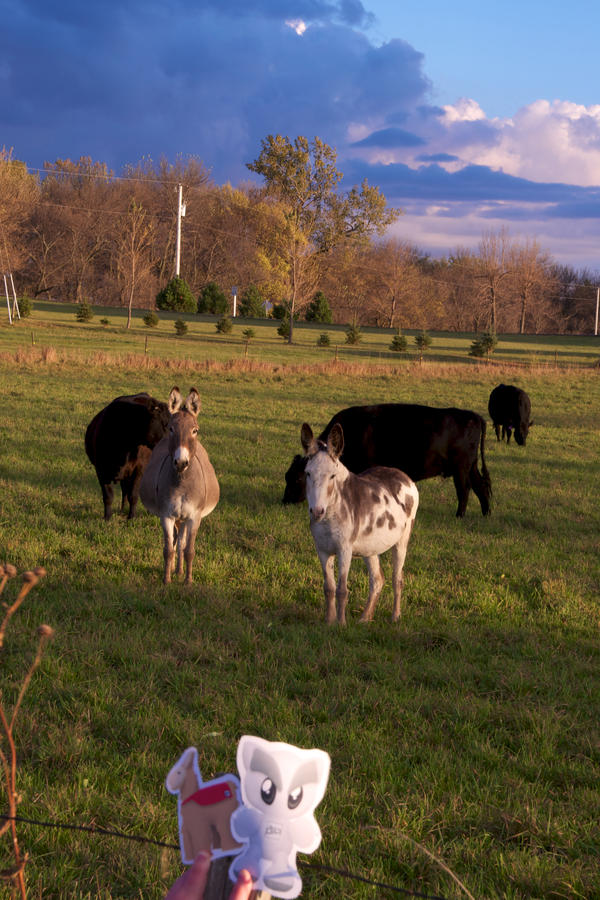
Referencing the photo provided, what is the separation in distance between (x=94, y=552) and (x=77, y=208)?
269ft

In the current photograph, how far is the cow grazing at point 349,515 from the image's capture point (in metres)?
5.96

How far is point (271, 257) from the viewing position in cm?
6644

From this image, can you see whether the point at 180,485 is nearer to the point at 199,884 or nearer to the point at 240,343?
the point at 199,884

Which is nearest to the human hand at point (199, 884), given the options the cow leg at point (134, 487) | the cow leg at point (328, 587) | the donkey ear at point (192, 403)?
the cow leg at point (328, 587)

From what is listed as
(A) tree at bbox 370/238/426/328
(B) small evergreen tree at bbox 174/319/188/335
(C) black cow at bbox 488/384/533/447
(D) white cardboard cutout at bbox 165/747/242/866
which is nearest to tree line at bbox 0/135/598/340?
(A) tree at bbox 370/238/426/328

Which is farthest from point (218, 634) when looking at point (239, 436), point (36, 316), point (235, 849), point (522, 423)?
point (36, 316)

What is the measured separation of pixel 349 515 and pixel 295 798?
5280mm

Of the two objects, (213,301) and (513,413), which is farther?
(213,301)

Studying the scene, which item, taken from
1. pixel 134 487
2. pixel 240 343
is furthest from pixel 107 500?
pixel 240 343

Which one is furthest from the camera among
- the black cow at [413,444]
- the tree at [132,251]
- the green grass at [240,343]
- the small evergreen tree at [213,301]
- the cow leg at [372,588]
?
the small evergreen tree at [213,301]

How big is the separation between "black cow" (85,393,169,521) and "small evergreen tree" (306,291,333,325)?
66.1 m

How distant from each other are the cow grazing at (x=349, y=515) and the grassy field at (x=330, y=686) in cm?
40

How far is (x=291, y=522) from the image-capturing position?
1029 cm

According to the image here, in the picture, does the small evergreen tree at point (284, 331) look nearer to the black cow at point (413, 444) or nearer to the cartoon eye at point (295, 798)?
the black cow at point (413, 444)
